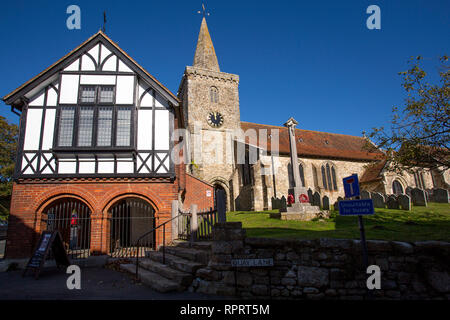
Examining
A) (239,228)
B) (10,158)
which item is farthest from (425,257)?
(10,158)

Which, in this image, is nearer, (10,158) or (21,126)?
(21,126)

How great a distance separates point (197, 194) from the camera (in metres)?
16.6

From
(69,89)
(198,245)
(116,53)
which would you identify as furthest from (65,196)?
(116,53)

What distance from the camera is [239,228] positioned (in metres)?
6.07

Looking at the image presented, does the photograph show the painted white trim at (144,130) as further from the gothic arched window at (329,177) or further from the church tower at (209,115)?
the gothic arched window at (329,177)

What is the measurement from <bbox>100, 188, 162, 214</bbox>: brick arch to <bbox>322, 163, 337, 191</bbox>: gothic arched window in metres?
22.6

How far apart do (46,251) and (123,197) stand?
3549mm

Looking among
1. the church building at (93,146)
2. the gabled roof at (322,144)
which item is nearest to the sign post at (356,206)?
the church building at (93,146)

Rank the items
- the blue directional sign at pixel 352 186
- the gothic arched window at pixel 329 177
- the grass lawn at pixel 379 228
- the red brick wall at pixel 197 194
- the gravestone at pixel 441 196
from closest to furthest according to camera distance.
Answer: the blue directional sign at pixel 352 186 → the grass lawn at pixel 379 228 → the red brick wall at pixel 197 194 → the gravestone at pixel 441 196 → the gothic arched window at pixel 329 177

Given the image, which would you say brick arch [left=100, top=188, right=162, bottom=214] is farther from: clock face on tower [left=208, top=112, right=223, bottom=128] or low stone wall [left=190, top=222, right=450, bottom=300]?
clock face on tower [left=208, top=112, right=223, bottom=128]

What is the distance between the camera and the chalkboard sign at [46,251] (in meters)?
7.93
